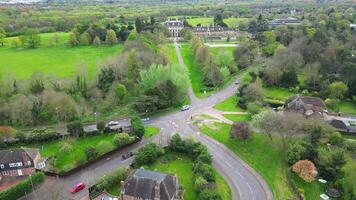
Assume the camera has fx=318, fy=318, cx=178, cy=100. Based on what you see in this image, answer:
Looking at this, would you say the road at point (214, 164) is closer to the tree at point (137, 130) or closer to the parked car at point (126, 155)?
the parked car at point (126, 155)

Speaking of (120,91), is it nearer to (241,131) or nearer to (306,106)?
(241,131)

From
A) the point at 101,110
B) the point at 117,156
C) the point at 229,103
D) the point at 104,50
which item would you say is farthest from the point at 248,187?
the point at 104,50

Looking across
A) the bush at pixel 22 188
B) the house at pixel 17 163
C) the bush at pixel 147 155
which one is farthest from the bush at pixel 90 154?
the house at pixel 17 163

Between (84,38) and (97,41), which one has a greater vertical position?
(84,38)

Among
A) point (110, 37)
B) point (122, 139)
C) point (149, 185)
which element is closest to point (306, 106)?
point (122, 139)

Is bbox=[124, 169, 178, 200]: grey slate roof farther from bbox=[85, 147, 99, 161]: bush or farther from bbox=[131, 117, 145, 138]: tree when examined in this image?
bbox=[131, 117, 145, 138]: tree

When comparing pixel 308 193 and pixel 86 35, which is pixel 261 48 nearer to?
pixel 86 35
